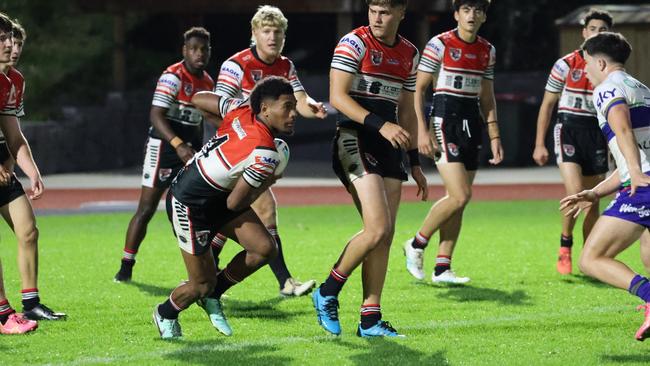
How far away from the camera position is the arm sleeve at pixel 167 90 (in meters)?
10.7

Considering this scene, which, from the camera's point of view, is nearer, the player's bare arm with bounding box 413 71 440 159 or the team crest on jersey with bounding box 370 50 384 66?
the team crest on jersey with bounding box 370 50 384 66

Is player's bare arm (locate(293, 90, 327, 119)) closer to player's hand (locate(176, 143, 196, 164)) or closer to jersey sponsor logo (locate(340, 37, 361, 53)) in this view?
jersey sponsor logo (locate(340, 37, 361, 53))

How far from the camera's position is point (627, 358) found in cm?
736

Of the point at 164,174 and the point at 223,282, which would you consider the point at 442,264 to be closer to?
the point at 164,174

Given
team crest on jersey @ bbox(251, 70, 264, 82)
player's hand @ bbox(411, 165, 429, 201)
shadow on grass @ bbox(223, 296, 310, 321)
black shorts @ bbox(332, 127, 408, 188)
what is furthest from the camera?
team crest on jersey @ bbox(251, 70, 264, 82)

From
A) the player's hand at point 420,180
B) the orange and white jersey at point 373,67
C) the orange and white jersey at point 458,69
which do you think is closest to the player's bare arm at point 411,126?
the player's hand at point 420,180

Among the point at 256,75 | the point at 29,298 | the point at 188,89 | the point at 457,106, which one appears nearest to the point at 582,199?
the point at 457,106

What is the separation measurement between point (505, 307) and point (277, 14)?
9.10 feet

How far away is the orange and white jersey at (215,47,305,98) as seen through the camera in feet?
31.9

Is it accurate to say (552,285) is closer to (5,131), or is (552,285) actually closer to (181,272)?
(181,272)

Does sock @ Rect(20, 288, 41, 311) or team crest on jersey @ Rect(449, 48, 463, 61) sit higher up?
team crest on jersey @ Rect(449, 48, 463, 61)

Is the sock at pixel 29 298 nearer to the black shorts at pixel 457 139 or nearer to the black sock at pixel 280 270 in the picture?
the black sock at pixel 280 270

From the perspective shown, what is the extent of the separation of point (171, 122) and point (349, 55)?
3.22 metres

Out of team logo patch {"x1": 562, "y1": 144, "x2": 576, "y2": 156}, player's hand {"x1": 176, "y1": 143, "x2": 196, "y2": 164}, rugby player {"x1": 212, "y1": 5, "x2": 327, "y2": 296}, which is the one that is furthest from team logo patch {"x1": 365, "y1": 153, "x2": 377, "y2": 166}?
team logo patch {"x1": 562, "y1": 144, "x2": 576, "y2": 156}
